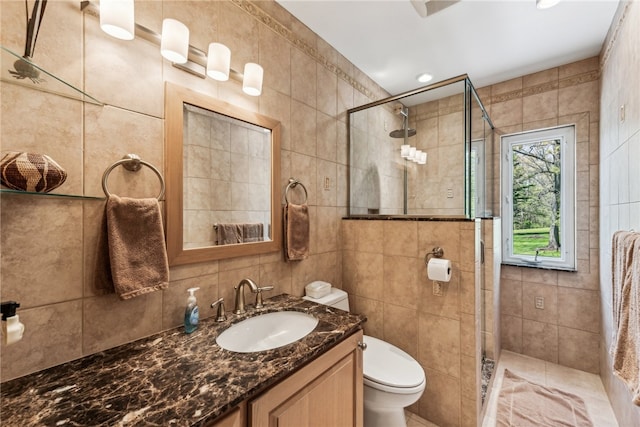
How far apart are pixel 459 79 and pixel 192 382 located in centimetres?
201

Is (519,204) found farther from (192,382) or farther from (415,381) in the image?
(192,382)

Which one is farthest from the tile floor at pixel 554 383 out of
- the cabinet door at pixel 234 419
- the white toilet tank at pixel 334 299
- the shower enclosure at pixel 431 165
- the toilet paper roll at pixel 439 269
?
the cabinet door at pixel 234 419

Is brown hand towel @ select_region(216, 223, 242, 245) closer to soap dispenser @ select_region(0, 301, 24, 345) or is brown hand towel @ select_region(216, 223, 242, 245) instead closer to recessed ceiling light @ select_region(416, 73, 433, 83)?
soap dispenser @ select_region(0, 301, 24, 345)

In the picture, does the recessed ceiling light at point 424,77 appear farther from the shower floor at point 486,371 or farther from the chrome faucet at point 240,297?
the shower floor at point 486,371

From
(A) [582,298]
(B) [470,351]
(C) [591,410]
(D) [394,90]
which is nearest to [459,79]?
(D) [394,90]

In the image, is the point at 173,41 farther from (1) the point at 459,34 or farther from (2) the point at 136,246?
(1) the point at 459,34

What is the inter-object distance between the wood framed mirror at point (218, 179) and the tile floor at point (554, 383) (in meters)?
1.63

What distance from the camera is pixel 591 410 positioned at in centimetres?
179

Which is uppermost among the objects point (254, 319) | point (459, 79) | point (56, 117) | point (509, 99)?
point (509, 99)

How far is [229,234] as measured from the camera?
1.36m

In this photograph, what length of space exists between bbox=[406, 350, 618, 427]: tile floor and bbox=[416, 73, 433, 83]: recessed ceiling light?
2.71 metres

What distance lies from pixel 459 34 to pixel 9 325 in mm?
2689

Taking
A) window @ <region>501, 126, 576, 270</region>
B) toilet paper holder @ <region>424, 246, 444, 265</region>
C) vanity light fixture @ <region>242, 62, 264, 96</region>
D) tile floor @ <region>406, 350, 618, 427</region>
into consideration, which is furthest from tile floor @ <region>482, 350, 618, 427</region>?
vanity light fixture @ <region>242, 62, 264, 96</region>

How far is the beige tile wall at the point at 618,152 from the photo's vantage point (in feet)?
4.27
